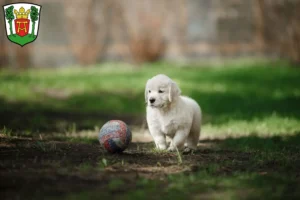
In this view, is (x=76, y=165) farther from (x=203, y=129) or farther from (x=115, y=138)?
(x=203, y=129)

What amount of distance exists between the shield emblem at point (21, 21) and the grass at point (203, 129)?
1.28 metres

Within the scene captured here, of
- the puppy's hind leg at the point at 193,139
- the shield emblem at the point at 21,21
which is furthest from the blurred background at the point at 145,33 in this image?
the puppy's hind leg at the point at 193,139

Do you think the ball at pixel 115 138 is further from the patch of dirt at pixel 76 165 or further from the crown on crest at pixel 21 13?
the crown on crest at pixel 21 13

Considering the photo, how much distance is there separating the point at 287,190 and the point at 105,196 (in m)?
Result: 1.40

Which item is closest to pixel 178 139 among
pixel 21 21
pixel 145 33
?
pixel 21 21

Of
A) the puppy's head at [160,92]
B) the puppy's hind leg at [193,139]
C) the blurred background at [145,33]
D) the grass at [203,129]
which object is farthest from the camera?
the blurred background at [145,33]

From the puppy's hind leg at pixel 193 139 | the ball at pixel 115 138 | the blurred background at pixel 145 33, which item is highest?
the blurred background at pixel 145 33

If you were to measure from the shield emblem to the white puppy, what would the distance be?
6.55 feet

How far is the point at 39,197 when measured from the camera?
4.10 metres

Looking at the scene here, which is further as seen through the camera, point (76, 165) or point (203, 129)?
point (203, 129)

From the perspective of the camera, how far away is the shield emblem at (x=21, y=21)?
7.30 metres

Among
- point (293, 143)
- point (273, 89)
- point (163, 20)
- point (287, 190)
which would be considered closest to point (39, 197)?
point (287, 190)

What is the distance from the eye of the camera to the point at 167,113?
639cm

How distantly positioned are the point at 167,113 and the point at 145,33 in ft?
43.2
